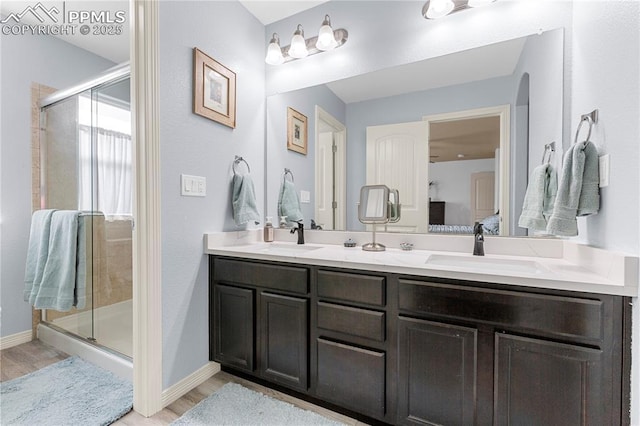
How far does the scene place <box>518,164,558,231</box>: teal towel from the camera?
4.27ft

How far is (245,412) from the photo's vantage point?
4.57 feet

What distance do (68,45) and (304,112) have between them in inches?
85.0

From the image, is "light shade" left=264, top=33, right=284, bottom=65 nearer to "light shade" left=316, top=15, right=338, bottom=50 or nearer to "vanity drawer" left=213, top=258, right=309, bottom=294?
"light shade" left=316, top=15, right=338, bottom=50

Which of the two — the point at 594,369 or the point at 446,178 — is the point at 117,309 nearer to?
the point at 446,178

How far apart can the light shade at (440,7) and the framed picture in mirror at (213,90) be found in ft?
4.15

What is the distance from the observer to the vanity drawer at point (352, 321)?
123cm

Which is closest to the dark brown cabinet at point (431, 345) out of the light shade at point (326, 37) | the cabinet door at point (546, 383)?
the cabinet door at point (546, 383)

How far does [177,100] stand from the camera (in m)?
1.53

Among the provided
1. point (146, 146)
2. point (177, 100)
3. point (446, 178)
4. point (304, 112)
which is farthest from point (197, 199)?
point (446, 178)

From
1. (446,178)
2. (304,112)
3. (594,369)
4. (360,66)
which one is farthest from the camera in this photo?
(304,112)

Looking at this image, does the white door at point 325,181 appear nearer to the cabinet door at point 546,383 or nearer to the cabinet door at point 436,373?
the cabinet door at point 436,373

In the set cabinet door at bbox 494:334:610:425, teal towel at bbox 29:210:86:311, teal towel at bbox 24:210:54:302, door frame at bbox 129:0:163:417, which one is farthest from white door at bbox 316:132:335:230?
teal towel at bbox 24:210:54:302

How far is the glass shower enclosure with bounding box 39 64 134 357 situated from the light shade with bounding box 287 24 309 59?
1.14 meters

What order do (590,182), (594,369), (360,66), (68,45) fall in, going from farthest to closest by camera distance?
1. (68,45)
2. (360,66)
3. (590,182)
4. (594,369)
